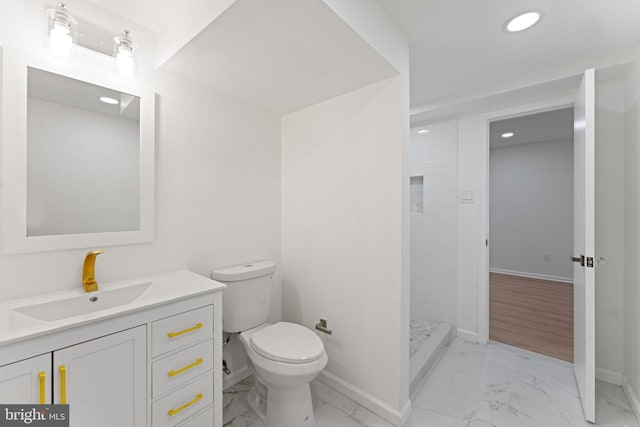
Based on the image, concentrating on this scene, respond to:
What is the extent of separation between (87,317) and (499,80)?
9.27 ft

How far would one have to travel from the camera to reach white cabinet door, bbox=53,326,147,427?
0.93m

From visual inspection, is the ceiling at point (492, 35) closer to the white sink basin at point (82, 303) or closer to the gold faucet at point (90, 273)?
the gold faucet at point (90, 273)

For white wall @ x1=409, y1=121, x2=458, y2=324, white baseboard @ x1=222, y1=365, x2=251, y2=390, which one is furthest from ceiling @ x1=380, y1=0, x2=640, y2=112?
white baseboard @ x1=222, y1=365, x2=251, y2=390

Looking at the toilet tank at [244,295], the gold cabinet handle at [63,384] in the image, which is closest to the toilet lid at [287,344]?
the toilet tank at [244,295]

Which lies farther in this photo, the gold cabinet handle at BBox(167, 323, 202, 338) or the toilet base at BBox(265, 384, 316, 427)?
the toilet base at BBox(265, 384, 316, 427)

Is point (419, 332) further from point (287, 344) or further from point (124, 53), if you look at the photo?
point (124, 53)

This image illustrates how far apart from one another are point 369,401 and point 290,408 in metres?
0.53

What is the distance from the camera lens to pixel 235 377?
1942 mm

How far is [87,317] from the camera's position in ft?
3.18

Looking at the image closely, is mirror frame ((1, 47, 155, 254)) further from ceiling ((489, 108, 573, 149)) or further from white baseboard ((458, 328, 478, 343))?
ceiling ((489, 108, 573, 149))

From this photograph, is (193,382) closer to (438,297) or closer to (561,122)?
(438,297)

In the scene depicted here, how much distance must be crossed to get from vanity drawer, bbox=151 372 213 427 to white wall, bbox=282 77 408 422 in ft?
2.97

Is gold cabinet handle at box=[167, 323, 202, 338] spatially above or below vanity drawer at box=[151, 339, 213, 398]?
above

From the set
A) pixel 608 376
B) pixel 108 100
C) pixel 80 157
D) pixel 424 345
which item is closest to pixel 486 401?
pixel 424 345
